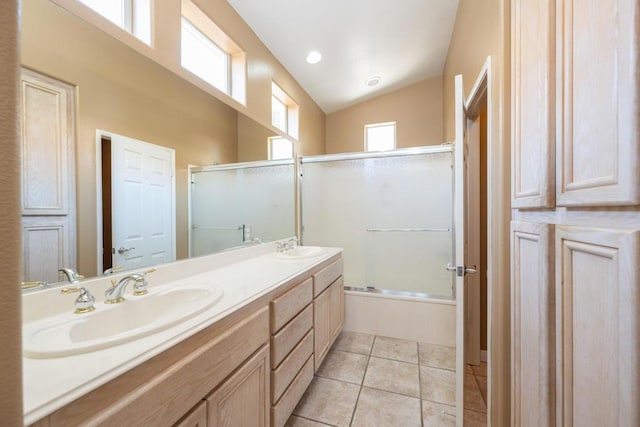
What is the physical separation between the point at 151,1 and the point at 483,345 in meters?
3.11

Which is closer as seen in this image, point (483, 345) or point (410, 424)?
point (410, 424)

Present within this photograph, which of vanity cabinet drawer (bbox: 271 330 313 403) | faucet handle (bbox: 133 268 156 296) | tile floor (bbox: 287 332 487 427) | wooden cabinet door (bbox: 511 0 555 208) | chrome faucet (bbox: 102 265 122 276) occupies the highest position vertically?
wooden cabinet door (bbox: 511 0 555 208)

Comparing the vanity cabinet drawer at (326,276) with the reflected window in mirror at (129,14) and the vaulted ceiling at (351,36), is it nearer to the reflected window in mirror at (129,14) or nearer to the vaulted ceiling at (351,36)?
the reflected window in mirror at (129,14)

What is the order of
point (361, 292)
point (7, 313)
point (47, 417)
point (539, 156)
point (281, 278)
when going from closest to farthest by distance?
point (7, 313) < point (47, 417) < point (539, 156) < point (281, 278) < point (361, 292)

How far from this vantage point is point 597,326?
54 centimetres

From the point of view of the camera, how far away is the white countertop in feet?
1.74

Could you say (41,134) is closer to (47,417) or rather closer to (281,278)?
(47,417)

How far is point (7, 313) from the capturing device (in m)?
0.29

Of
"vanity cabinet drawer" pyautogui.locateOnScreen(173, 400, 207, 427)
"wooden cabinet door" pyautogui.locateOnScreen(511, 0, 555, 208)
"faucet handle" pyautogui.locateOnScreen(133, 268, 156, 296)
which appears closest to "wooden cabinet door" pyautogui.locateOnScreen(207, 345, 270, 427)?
→ "vanity cabinet drawer" pyautogui.locateOnScreen(173, 400, 207, 427)

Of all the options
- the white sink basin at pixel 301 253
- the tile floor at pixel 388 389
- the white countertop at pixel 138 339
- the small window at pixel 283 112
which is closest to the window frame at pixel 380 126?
the small window at pixel 283 112

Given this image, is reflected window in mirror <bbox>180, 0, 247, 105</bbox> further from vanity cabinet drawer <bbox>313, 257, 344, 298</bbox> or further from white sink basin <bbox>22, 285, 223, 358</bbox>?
vanity cabinet drawer <bbox>313, 257, 344, 298</bbox>

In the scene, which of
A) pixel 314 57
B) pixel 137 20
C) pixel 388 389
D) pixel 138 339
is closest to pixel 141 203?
pixel 138 339

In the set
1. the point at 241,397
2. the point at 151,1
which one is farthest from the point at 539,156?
the point at 151,1

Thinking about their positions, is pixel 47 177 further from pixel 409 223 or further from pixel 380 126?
pixel 380 126
